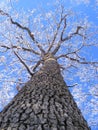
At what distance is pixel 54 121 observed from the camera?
278 cm

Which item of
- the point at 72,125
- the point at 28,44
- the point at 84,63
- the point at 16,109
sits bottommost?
the point at 72,125

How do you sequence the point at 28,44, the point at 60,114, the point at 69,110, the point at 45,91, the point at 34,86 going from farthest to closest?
the point at 28,44 < the point at 34,86 < the point at 45,91 < the point at 69,110 < the point at 60,114

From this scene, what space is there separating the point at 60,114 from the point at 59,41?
9059 mm

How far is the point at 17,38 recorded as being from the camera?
38.3 feet

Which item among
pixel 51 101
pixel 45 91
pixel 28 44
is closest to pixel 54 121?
pixel 51 101

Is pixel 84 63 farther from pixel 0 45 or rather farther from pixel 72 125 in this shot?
pixel 72 125

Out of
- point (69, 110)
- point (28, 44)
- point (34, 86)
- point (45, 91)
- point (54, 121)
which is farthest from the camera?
point (28, 44)

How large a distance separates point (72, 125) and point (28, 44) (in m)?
8.96

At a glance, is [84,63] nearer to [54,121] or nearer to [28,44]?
[28,44]

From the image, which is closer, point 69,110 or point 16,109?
point 16,109

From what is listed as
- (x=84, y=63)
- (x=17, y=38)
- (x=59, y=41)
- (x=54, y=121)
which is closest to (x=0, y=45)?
(x=17, y=38)

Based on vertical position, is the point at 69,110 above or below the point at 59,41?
below

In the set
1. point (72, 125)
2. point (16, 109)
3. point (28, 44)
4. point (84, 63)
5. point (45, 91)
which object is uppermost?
point (28, 44)

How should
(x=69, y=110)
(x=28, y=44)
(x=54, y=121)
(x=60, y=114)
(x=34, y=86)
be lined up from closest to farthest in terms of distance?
(x=54, y=121), (x=60, y=114), (x=69, y=110), (x=34, y=86), (x=28, y=44)
